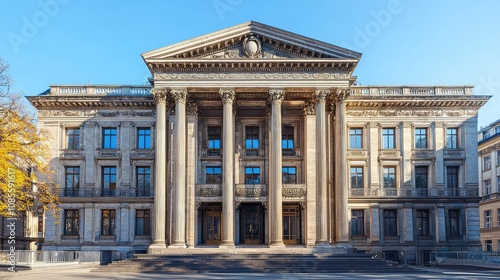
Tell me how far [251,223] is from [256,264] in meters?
9.53

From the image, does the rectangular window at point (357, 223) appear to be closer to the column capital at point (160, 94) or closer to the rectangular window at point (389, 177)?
the rectangular window at point (389, 177)

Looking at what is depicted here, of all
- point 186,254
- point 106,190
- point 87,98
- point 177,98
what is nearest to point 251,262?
point 186,254

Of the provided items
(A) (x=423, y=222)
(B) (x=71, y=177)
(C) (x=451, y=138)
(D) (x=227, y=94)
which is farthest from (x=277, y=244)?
(B) (x=71, y=177)

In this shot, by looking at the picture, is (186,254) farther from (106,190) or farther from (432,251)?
(432,251)

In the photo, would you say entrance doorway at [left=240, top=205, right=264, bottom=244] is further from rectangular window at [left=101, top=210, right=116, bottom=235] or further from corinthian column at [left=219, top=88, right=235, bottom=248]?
rectangular window at [left=101, top=210, right=116, bottom=235]

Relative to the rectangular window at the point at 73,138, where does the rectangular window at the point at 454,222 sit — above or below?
below

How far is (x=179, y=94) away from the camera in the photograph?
42156 millimetres

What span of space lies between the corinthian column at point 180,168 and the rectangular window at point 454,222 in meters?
22.6

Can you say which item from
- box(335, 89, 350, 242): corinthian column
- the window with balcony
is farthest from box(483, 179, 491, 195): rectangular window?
box(335, 89, 350, 242): corinthian column

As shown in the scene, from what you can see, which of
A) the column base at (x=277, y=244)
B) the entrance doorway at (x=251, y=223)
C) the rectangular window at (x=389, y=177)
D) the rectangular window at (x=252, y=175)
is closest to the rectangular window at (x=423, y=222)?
the rectangular window at (x=389, y=177)

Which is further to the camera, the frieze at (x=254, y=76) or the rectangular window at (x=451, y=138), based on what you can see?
the rectangular window at (x=451, y=138)

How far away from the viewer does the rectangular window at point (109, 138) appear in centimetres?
4894

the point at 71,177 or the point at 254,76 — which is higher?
the point at 254,76

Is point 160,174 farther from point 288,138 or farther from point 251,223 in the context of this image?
point 288,138
